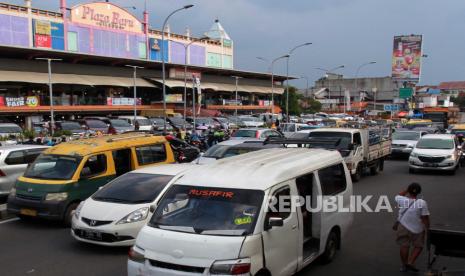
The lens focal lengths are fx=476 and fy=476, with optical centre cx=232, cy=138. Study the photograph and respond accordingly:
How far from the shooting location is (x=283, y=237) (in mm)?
5711

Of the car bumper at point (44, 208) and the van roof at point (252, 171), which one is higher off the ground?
the van roof at point (252, 171)

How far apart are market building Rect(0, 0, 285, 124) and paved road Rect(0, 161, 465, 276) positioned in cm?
2620

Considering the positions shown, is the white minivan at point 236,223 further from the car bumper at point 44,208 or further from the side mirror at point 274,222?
the car bumper at point 44,208

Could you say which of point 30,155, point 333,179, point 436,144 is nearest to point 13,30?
point 30,155

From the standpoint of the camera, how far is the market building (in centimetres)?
4478

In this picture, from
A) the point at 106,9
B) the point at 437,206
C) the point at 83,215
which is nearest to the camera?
the point at 83,215

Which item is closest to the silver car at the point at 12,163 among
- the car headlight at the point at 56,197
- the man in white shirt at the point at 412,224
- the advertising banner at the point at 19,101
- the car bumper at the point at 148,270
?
the car headlight at the point at 56,197

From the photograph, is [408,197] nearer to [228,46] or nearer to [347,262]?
[347,262]

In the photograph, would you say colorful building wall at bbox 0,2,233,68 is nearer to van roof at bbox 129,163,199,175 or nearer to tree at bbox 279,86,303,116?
tree at bbox 279,86,303,116

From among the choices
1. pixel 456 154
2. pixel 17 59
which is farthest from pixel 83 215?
pixel 17 59

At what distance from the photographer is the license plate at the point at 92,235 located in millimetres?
7832

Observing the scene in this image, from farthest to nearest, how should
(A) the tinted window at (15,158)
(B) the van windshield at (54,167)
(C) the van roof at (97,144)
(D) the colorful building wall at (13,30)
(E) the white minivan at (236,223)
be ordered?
(D) the colorful building wall at (13,30), (A) the tinted window at (15,158), (C) the van roof at (97,144), (B) the van windshield at (54,167), (E) the white minivan at (236,223)

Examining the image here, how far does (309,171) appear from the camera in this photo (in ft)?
21.8

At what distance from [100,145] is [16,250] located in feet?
9.98
